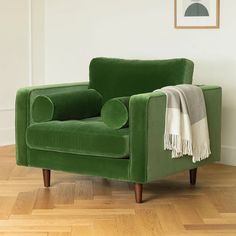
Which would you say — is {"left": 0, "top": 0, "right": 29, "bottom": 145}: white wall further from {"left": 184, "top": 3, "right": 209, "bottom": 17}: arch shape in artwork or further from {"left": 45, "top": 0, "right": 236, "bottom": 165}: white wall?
{"left": 184, "top": 3, "right": 209, "bottom": 17}: arch shape in artwork

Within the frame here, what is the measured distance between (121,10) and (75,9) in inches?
20.6

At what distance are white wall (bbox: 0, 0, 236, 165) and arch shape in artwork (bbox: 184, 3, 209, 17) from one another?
0.14 metres

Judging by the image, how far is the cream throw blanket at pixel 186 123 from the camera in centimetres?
442

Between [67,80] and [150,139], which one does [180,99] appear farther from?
[67,80]

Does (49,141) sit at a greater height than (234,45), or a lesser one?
lesser

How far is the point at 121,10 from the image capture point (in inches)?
242

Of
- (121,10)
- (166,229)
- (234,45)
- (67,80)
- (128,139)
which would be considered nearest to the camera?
(166,229)

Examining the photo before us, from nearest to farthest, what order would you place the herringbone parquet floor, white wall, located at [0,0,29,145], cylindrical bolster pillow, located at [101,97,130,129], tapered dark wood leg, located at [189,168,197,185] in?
the herringbone parquet floor, cylindrical bolster pillow, located at [101,97,130,129], tapered dark wood leg, located at [189,168,197,185], white wall, located at [0,0,29,145]

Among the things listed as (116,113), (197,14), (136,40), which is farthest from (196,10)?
(116,113)

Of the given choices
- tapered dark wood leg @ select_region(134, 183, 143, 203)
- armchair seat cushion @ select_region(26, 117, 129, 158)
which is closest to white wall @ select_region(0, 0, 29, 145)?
armchair seat cushion @ select_region(26, 117, 129, 158)

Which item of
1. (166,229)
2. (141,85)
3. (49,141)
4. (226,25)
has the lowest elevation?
(166,229)

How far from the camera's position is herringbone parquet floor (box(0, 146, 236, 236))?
3.87m

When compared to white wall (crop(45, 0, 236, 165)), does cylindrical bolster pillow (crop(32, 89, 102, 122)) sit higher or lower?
lower

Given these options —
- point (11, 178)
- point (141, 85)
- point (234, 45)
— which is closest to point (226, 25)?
point (234, 45)
